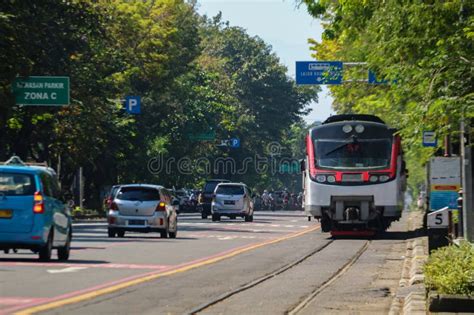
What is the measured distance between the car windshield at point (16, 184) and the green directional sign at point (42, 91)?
27263 mm

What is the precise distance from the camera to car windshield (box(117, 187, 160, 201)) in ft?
126

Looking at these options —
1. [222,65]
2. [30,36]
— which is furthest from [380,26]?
[222,65]

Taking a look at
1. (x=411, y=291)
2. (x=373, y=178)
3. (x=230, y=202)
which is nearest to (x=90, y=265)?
(x=411, y=291)

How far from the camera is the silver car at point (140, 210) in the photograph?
38.0m

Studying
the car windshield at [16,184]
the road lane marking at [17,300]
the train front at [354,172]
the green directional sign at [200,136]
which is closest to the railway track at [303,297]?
the road lane marking at [17,300]

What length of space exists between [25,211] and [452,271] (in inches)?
409

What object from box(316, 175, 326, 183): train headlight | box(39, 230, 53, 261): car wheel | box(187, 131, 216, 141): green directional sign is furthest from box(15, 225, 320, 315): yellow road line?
box(187, 131, 216, 141): green directional sign

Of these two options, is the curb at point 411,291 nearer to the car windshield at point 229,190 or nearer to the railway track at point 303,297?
the railway track at point 303,297

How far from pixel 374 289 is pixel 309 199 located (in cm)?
1875

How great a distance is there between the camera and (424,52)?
22.2 m

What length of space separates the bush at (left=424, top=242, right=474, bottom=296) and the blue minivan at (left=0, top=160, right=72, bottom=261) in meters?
8.43

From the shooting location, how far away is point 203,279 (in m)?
21.3

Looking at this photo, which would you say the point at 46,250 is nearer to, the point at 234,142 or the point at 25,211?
the point at 25,211

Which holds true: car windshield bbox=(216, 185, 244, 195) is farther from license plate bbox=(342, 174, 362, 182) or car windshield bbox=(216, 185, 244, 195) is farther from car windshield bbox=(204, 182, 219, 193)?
license plate bbox=(342, 174, 362, 182)
